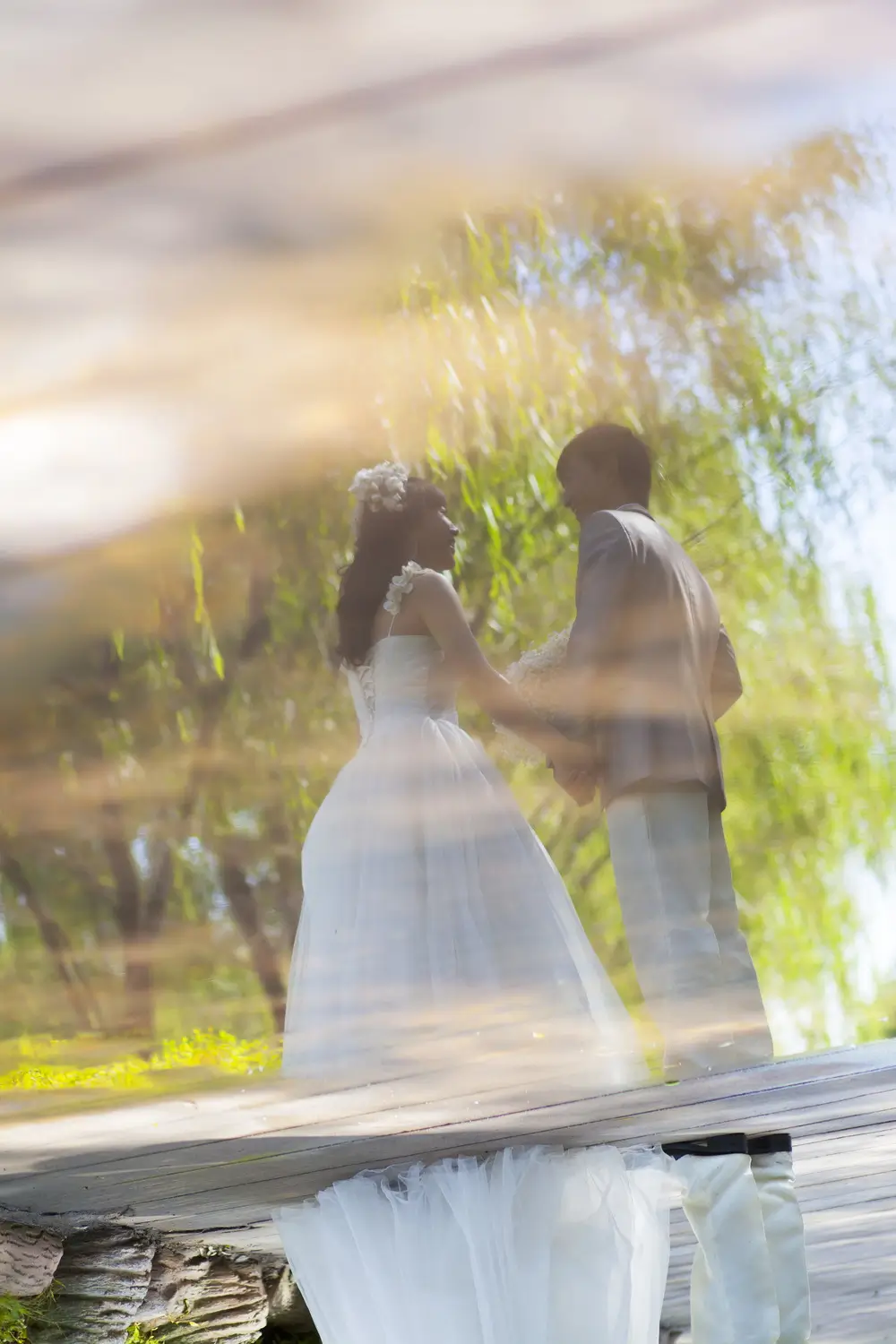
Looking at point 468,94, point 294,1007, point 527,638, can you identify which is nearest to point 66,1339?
point 294,1007

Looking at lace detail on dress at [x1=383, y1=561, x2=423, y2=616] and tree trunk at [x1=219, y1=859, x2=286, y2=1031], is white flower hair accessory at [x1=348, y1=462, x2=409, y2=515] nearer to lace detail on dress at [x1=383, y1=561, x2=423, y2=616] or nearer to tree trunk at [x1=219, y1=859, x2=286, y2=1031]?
lace detail on dress at [x1=383, y1=561, x2=423, y2=616]

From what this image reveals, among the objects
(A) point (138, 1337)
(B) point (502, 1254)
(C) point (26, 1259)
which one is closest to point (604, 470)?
A: (B) point (502, 1254)

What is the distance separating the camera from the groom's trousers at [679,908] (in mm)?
1779

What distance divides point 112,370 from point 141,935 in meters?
0.77

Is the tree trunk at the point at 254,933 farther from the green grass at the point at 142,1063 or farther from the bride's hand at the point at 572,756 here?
the bride's hand at the point at 572,756

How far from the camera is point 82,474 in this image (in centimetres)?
157

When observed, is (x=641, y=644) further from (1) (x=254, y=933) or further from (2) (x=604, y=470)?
(1) (x=254, y=933)

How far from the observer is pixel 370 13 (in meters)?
1.34

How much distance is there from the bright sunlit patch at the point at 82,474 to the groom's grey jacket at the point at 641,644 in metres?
0.52

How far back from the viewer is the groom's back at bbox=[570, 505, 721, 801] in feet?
5.54

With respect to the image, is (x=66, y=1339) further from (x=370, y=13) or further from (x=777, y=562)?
(x=370, y=13)

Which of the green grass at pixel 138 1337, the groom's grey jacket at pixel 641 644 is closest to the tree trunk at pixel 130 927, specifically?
the groom's grey jacket at pixel 641 644

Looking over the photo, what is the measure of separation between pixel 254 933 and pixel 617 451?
0.82 meters

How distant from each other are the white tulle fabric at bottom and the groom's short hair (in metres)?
1.30
